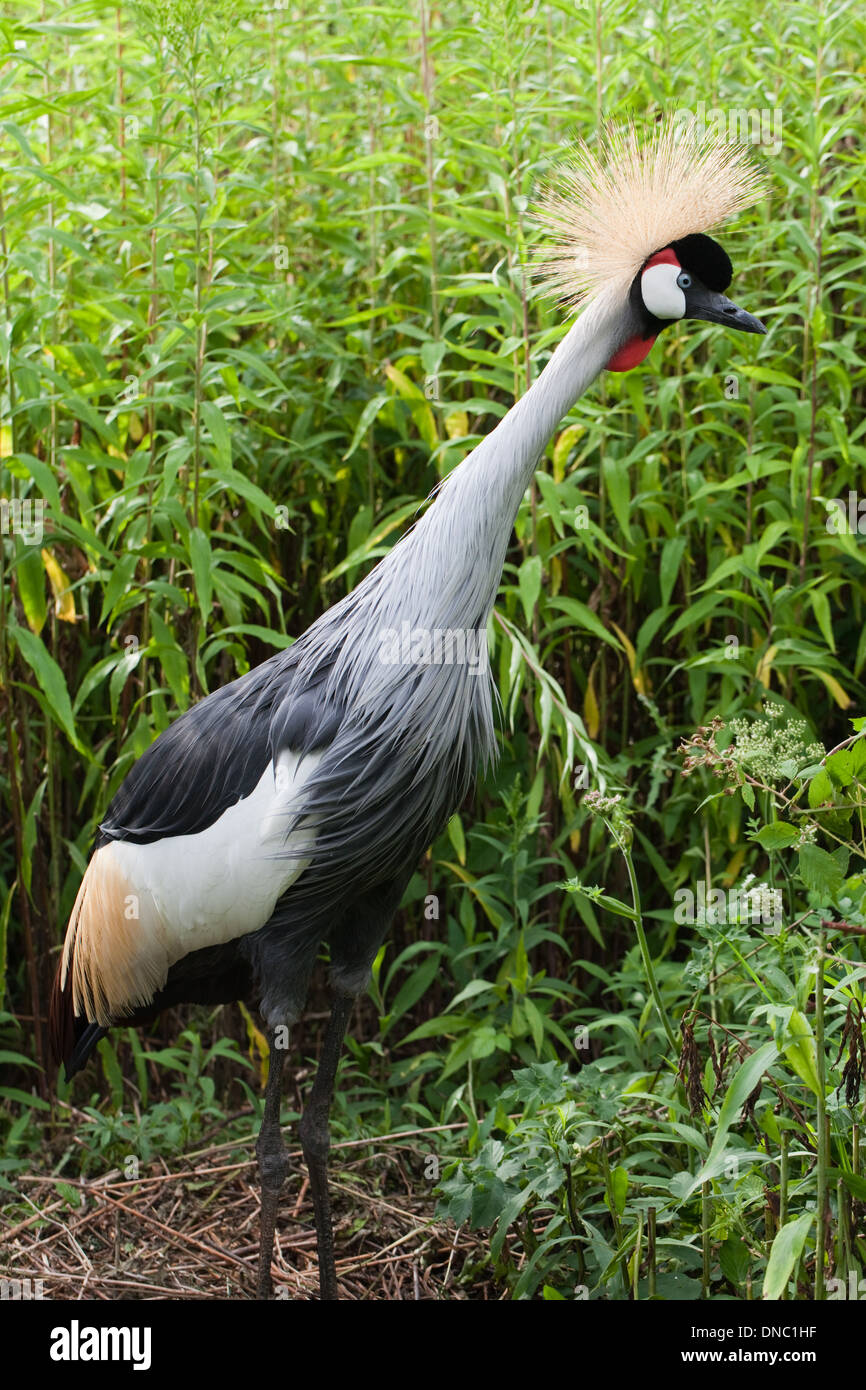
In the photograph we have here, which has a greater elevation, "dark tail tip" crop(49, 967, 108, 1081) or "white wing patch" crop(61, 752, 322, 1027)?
"white wing patch" crop(61, 752, 322, 1027)

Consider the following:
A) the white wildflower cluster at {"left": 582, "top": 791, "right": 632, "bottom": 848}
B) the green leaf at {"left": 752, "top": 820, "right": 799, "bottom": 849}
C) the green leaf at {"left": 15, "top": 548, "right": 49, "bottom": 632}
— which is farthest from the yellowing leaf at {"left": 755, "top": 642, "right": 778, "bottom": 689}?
the green leaf at {"left": 15, "top": 548, "right": 49, "bottom": 632}

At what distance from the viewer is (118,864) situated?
220 centimetres

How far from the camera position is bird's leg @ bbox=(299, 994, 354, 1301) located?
7.00ft

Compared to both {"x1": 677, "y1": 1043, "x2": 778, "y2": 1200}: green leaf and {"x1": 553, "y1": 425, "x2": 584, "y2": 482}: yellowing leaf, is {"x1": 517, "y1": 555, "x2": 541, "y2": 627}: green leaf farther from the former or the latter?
{"x1": 677, "y1": 1043, "x2": 778, "y2": 1200}: green leaf

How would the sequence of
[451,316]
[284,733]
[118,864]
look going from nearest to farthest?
[284,733]
[118,864]
[451,316]

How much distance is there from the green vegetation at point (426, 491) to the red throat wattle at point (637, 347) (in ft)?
1.48

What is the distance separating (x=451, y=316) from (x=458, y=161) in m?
0.49

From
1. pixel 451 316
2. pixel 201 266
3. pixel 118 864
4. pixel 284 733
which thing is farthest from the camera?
pixel 451 316

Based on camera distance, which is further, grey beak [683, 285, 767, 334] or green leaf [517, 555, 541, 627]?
green leaf [517, 555, 541, 627]

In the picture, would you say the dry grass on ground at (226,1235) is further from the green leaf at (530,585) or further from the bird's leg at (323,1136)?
the green leaf at (530,585)

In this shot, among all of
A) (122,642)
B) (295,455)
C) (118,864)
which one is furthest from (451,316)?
(118,864)

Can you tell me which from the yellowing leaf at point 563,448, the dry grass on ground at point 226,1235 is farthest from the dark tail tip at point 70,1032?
the yellowing leaf at point 563,448

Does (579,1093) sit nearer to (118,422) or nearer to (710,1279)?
(710,1279)

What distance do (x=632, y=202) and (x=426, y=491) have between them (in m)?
1.07
